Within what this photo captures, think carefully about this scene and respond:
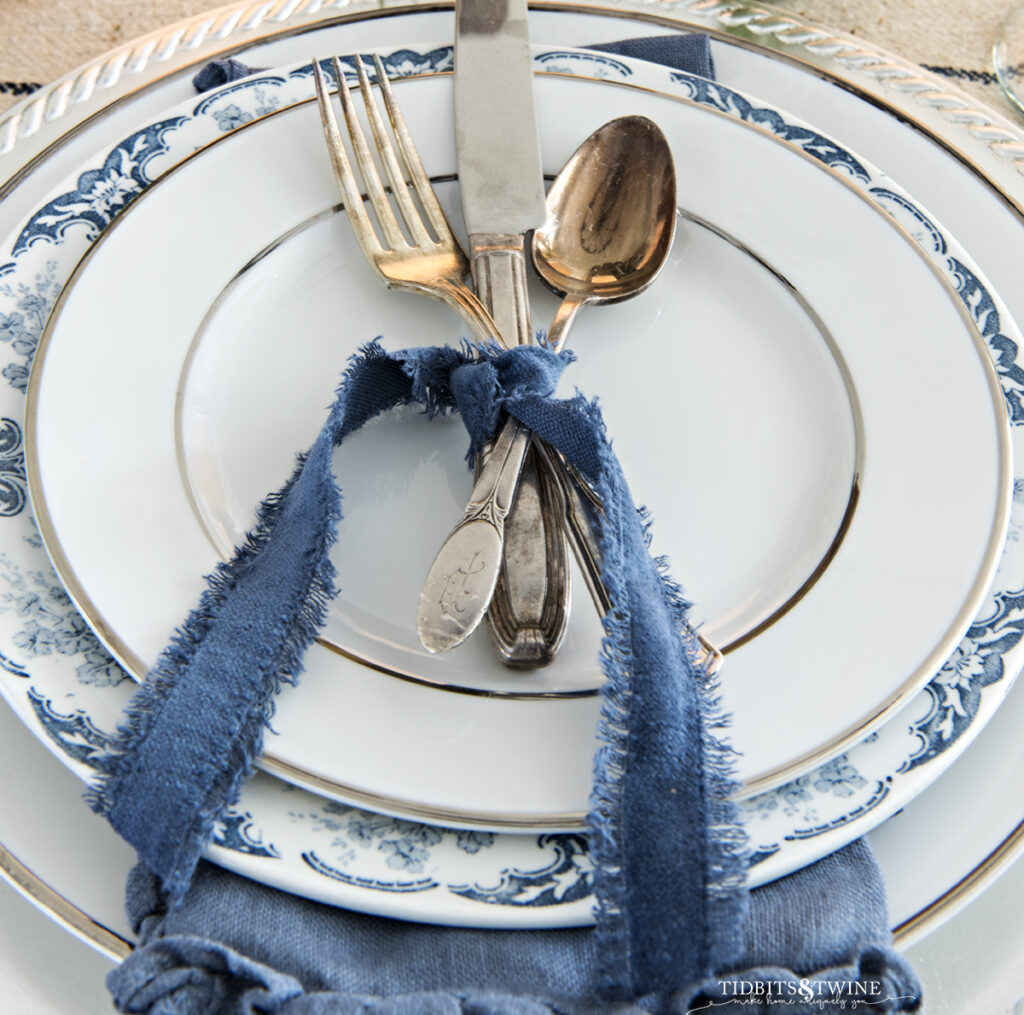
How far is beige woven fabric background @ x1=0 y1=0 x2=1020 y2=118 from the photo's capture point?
73cm

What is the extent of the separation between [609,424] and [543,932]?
0.76 feet

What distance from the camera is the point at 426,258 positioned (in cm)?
50

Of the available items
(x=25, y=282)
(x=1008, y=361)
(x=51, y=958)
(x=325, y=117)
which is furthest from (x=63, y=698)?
(x=1008, y=361)

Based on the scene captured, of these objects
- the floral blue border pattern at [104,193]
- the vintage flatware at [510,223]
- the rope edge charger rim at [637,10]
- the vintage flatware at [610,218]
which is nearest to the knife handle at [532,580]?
the vintage flatware at [510,223]

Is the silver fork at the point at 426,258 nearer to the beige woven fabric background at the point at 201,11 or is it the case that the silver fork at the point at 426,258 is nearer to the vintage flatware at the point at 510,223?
the vintage flatware at the point at 510,223

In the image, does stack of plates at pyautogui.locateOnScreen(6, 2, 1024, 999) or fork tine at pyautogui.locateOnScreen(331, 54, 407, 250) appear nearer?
stack of plates at pyautogui.locateOnScreen(6, 2, 1024, 999)

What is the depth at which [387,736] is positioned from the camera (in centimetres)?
36

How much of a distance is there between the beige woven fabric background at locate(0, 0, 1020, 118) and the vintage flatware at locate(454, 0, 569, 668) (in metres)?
0.27

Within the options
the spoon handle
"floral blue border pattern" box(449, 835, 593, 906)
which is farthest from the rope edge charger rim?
"floral blue border pattern" box(449, 835, 593, 906)

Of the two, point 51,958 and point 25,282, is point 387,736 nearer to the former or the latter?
point 51,958

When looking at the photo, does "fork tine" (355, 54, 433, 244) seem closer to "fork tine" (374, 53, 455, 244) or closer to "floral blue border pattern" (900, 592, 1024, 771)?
"fork tine" (374, 53, 455, 244)

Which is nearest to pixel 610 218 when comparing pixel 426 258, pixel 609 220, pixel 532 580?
pixel 609 220

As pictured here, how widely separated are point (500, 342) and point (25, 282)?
0.23 meters

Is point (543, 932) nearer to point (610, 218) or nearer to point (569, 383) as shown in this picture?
point (569, 383)
